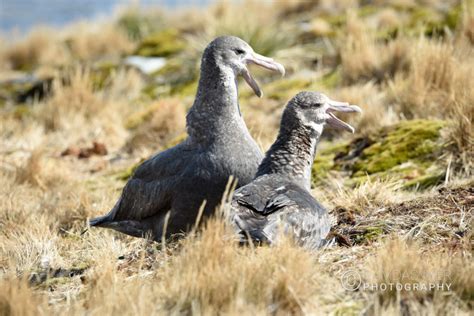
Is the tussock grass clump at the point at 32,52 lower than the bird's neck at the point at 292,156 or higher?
lower

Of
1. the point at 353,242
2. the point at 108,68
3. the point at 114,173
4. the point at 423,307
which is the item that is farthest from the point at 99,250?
the point at 108,68

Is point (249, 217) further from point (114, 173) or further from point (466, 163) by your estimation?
point (114, 173)

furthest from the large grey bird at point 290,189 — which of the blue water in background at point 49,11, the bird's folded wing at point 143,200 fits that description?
the blue water in background at point 49,11

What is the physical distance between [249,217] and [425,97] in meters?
4.20

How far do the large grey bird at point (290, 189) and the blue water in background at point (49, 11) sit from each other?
27.5 metres

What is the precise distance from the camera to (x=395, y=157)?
751 cm

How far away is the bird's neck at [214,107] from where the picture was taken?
589cm

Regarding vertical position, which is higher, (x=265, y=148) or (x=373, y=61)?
(x=373, y=61)

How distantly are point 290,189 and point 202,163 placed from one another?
0.70 meters

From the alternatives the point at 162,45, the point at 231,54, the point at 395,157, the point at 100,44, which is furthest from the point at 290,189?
the point at 100,44

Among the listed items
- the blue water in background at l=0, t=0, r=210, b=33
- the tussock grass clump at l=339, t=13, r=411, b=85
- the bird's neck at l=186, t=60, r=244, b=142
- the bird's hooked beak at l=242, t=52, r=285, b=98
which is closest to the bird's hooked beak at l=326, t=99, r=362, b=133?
the bird's hooked beak at l=242, t=52, r=285, b=98

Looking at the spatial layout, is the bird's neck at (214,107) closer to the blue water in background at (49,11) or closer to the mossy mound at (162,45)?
the mossy mound at (162,45)

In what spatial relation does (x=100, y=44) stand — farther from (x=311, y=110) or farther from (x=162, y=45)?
(x=311, y=110)

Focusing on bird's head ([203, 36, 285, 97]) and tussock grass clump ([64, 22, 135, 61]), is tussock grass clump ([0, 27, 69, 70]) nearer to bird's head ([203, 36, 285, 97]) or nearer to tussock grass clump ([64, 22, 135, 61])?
tussock grass clump ([64, 22, 135, 61])
